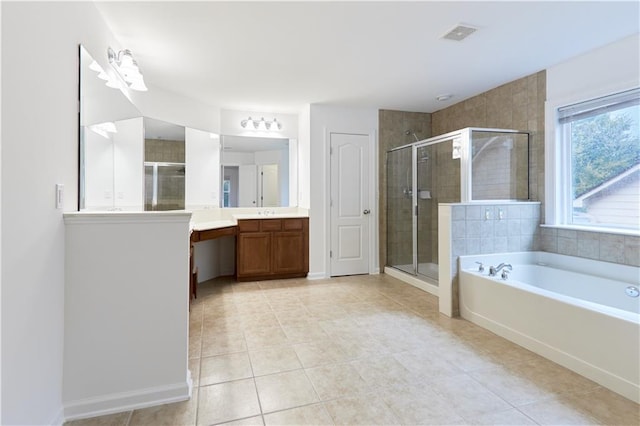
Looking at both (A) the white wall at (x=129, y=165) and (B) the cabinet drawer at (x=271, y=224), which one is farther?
(B) the cabinet drawer at (x=271, y=224)

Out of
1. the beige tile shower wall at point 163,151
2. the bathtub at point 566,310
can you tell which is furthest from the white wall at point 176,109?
the bathtub at point 566,310

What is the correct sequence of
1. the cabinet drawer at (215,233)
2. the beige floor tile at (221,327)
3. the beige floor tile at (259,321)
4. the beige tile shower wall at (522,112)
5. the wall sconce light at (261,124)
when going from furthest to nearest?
the wall sconce light at (261,124) → the cabinet drawer at (215,233) → the beige tile shower wall at (522,112) → the beige floor tile at (259,321) → the beige floor tile at (221,327)

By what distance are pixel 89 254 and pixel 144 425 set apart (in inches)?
34.6

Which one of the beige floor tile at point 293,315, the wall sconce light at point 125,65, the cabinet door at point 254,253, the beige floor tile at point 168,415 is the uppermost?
the wall sconce light at point 125,65

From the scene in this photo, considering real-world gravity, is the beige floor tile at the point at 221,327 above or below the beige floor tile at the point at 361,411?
above

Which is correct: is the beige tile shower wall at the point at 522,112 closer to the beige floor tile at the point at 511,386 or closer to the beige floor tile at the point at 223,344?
the beige floor tile at the point at 511,386

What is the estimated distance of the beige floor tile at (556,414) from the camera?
1.60m

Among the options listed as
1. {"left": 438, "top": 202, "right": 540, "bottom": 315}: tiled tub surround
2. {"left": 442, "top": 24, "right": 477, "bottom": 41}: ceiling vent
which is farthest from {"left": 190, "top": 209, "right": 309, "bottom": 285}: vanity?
{"left": 442, "top": 24, "right": 477, "bottom": 41}: ceiling vent

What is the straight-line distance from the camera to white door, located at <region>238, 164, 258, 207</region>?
4.72 m

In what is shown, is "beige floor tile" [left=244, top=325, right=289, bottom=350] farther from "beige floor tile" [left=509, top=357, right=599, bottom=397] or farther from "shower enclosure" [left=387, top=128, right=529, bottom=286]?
"shower enclosure" [left=387, top=128, right=529, bottom=286]

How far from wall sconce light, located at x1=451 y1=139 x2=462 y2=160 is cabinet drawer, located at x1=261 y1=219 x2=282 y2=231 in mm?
2253

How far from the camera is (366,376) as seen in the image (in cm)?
202

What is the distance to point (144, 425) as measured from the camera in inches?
62.8

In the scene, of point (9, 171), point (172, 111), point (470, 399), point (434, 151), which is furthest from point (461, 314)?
point (172, 111)
